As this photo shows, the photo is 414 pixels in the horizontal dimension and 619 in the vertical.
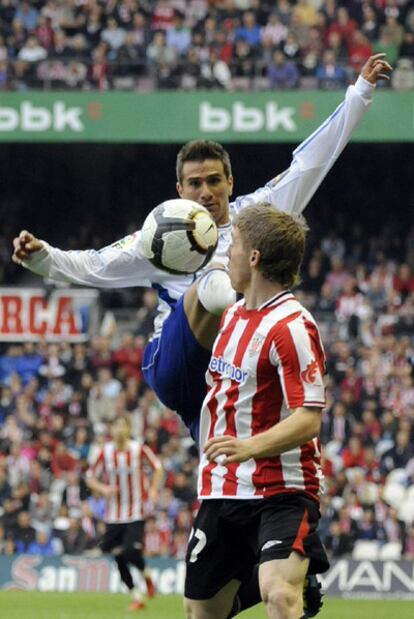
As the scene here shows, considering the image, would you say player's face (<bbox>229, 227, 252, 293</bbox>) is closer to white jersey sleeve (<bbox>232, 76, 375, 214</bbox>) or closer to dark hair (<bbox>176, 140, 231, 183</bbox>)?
dark hair (<bbox>176, 140, 231, 183</bbox>)

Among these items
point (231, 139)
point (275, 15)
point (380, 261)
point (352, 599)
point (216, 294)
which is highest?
point (275, 15)

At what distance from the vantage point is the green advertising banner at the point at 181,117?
22.8 meters

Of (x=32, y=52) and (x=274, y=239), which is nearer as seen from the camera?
(x=274, y=239)

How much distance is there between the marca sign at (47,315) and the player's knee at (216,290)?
16469mm

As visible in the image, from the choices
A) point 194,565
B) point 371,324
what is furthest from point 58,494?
point 194,565

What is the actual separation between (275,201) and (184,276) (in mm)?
636

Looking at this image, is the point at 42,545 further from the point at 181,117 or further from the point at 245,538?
the point at 245,538

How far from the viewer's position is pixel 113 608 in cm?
1371

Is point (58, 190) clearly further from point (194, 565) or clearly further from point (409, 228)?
point (194, 565)

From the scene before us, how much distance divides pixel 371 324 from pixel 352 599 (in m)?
6.74

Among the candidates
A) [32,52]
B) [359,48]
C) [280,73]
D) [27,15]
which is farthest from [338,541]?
[27,15]

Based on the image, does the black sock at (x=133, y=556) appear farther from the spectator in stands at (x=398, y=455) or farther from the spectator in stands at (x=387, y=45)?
the spectator in stands at (x=387, y=45)

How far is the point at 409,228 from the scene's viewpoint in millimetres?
25250

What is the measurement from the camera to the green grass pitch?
1234 centimetres
